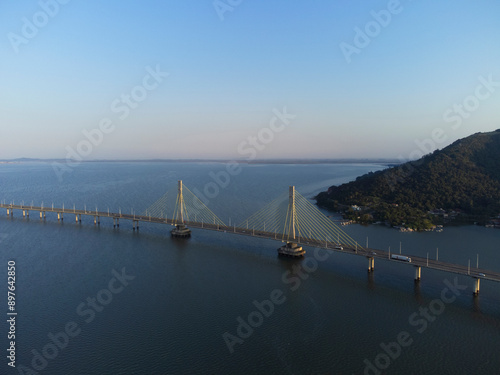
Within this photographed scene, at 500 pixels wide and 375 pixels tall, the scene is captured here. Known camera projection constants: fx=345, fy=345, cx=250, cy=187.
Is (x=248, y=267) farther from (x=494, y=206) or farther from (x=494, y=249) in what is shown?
(x=494, y=206)

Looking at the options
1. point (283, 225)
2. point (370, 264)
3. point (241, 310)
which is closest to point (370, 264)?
point (370, 264)

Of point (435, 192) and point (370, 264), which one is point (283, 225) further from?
point (435, 192)

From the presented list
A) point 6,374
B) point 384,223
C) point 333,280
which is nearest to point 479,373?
point 333,280

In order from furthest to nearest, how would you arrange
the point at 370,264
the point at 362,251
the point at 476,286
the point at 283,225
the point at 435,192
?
1. the point at 435,192
2. the point at 283,225
3. the point at 362,251
4. the point at 370,264
5. the point at 476,286

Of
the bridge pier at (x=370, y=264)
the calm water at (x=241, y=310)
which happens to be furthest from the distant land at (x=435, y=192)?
the bridge pier at (x=370, y=264)

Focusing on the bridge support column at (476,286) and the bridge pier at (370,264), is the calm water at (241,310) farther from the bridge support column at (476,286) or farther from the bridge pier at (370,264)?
the bridge pier at (370,264)

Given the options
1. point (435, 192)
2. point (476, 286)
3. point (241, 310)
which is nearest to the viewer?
point (241, 310)

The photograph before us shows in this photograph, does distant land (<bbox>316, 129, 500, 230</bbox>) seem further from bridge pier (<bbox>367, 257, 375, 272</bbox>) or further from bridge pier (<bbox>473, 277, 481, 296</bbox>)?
bridge pier (<bbox>473, 277, 481, 296</bbox>)

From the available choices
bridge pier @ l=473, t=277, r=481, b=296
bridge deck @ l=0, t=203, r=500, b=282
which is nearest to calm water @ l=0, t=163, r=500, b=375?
bridge pier @ l=473, t=277, r=481, b=296
